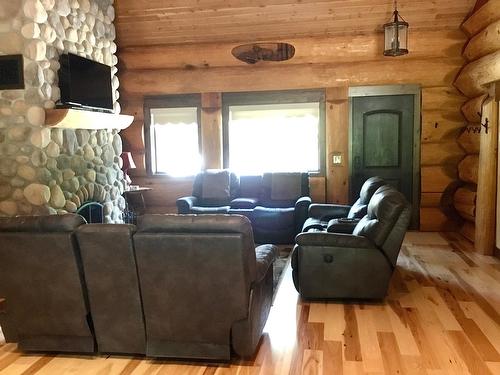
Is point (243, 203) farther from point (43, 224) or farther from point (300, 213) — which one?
point (43, 224)

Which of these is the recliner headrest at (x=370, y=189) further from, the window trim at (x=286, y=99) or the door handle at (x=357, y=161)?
the window trim at (x=286, y=99)

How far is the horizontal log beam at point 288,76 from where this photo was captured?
6.64 m

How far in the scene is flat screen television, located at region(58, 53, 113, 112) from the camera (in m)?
5.25

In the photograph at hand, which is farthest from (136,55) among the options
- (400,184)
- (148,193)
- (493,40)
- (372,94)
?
(493,40)

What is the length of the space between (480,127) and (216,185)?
359 cm

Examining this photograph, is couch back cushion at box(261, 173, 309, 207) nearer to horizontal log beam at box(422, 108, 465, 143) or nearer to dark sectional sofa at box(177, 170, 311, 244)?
dark sectional sofa at box(177, 170, 311, 244)

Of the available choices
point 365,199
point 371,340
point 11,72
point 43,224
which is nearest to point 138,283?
point 43,224

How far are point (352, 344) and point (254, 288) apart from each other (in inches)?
32.2

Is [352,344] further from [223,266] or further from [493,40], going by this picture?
[493,40]

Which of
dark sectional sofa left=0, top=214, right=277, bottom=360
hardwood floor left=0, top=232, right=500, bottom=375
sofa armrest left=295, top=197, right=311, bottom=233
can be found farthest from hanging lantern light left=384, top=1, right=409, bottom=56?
dark sectional sofa left=0, top=214, right=277, bottom=360

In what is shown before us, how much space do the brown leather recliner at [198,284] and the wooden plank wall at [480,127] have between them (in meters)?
3.65

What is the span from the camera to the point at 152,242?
2.74 m

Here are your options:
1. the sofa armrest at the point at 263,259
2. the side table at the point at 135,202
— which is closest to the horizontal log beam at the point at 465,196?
the sofa armrest at the point at 263,259

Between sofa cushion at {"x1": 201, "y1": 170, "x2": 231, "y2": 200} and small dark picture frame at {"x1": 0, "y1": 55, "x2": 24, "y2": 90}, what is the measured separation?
9.37 feet
